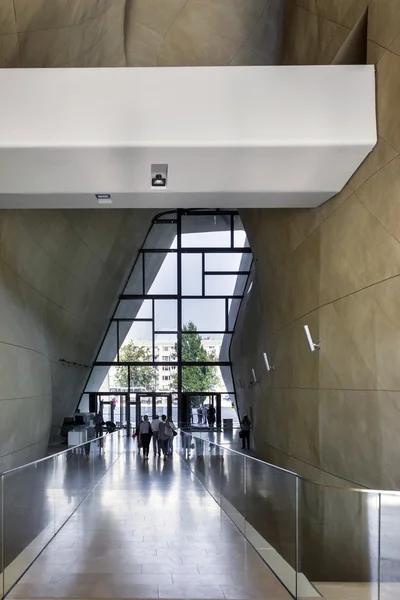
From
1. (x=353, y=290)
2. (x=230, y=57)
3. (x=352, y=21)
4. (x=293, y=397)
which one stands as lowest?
(x=293, y=397)

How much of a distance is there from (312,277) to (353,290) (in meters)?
2.49

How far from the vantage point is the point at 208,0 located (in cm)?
1230

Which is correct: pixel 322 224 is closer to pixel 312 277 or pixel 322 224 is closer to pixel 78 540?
pixel 312 277

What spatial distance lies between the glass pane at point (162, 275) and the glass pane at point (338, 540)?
98.3ft

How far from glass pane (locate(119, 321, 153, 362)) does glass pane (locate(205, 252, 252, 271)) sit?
519cm

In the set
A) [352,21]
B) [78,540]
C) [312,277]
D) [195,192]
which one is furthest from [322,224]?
[78,540]

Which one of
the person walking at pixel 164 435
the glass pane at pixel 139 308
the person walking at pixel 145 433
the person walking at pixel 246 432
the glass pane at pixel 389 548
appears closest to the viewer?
the glass pane at pixel 389 548

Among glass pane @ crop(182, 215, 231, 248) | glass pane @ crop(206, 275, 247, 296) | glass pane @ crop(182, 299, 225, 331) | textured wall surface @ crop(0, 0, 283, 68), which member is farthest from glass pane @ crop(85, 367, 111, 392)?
textured wall surface @ crop(0, 0, 283, 68)

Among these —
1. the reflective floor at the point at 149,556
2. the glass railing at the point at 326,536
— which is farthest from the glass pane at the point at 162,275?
the glass railing at the point at 326,536

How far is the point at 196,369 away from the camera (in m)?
34.8

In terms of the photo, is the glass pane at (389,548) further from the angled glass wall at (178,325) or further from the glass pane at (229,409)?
the angled glass wall at (178,325)

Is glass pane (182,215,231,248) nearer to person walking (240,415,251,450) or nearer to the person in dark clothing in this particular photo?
the person in dark clothing

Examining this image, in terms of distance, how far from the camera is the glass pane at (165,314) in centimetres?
3541

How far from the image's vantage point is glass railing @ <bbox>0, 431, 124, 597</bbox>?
6.09m
